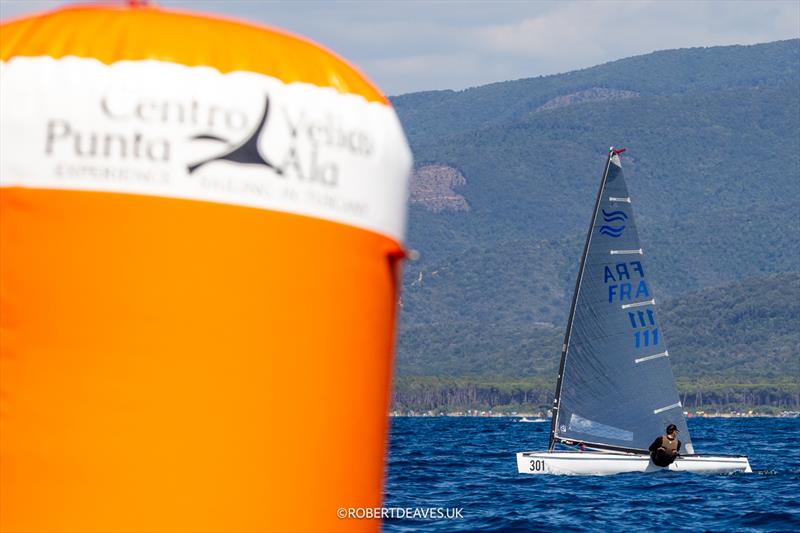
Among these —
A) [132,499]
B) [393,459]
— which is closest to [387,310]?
[132,499]

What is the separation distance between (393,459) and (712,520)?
84.8ft

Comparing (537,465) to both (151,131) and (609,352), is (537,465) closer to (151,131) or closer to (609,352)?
(609,352)

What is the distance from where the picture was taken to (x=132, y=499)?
269 inches

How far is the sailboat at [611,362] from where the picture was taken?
37.8m

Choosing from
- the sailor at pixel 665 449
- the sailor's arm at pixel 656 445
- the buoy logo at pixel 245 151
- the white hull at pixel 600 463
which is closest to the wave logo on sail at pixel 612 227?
the sailor at pixel 665 449

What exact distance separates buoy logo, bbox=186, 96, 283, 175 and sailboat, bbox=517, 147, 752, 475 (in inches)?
1217

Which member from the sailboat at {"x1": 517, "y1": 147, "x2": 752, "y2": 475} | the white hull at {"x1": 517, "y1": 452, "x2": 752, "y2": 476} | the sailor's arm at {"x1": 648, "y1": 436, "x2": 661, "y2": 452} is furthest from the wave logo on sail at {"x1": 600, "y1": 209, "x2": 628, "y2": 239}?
the white hull at {"x1": 517, "y1": 452, "x2": 752, "y2": 476}

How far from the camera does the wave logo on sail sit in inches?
1487

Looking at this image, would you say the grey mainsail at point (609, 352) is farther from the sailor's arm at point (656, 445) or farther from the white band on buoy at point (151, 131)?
the white band on buoy at point (151, 131)

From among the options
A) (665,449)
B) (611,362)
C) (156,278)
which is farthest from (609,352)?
(156,278)

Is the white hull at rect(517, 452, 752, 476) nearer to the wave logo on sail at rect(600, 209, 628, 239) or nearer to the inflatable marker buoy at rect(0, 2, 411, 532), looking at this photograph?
the wave logo on sail at rect(600, 209, 628, 239)

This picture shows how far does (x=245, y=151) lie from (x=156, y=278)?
0.68 m

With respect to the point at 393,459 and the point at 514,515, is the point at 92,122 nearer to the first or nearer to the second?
the point at 514,515

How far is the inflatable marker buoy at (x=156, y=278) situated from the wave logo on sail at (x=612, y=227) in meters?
31.1
